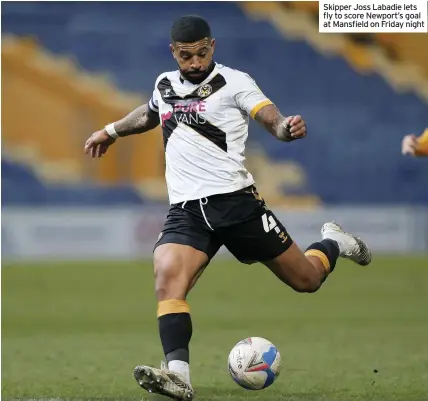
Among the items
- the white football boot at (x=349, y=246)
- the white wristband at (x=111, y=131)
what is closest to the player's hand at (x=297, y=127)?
the white wristband at (x=111, y=131)

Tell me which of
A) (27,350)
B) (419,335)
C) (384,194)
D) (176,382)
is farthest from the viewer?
(384,194)

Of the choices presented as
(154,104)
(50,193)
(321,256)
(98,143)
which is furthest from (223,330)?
(50,193)

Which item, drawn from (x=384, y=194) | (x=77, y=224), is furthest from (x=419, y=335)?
(x=384, y=194)

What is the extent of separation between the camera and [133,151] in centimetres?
2442

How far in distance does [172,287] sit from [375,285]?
9926 millimetres

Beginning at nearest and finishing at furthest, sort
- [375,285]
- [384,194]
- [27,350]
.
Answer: [27,350] < [375,285] < [384,194]

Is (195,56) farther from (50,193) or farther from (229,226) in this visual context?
(50,193)

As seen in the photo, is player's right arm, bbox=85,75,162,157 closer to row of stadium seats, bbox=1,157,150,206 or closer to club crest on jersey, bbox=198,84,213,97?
club crest on jersey, bbox=198,84,213,97

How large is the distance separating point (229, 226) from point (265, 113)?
708 millimetres

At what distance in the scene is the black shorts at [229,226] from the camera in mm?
6043

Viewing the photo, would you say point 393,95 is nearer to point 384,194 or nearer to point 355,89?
point 355,89

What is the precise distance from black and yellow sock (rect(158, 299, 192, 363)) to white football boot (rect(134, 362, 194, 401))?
0.48 ft

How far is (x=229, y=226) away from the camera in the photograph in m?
6.07

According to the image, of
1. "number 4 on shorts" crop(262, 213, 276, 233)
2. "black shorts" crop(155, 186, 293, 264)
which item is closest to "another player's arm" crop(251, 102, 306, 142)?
"black shorts" crop(155, 186, 293, 264)
